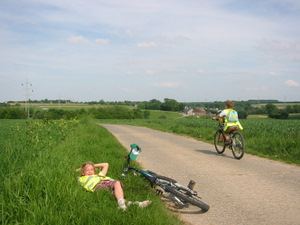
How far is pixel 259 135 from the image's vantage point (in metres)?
12.4

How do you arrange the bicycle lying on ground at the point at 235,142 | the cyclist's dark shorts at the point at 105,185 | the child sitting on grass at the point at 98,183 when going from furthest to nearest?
the bicycle lying on ground at the point at 235,142 < the cyclist's dark shorts at the point at 105,185 < the child sitting on grass at the point at 98,183

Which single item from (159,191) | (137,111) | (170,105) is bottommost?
(137,111)

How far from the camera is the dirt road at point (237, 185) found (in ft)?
13.4

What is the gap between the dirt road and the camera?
4082mm

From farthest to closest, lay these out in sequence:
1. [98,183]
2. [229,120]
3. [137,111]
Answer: [137,111] → [229,120] → [98,183]

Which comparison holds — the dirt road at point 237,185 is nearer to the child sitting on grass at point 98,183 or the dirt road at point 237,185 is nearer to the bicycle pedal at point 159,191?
the bicycle pedal at point 159,191

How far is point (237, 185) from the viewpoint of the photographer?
222 inches

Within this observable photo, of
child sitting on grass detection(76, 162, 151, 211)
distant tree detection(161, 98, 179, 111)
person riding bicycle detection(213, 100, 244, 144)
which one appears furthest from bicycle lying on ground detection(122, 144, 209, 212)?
distant tree detection(161, 98, 179, 111)

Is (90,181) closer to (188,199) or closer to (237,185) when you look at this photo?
(188,199)

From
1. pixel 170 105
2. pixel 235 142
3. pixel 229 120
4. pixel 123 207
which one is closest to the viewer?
pixel 123 207

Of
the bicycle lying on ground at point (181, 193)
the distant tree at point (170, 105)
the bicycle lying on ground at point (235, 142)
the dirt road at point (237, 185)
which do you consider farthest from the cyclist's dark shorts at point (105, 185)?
the distant tree at point (170, 105)

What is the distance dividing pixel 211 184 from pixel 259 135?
7.63 meters

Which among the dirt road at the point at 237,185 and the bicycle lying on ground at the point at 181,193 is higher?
the bicycle lying on ground at the point at 181,193

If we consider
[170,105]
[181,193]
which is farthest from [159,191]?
Answer: [170,105]
